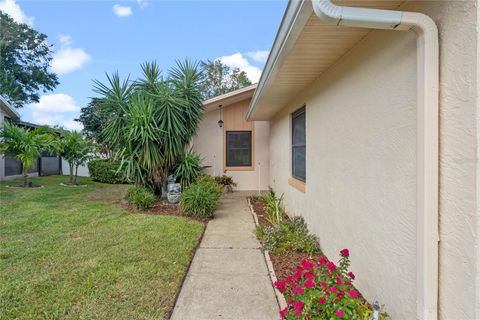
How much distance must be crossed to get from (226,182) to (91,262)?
6.21 meters

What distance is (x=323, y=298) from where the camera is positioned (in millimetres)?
1785

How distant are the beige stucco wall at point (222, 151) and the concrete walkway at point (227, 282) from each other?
496 centimetres

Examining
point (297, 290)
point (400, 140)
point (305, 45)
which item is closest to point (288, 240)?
point (297, 290)

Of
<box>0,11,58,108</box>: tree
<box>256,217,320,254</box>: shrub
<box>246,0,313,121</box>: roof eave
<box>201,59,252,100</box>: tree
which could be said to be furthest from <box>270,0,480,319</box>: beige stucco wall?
<box>0,11,58,108</box>: tree

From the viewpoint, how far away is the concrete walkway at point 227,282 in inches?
97.7

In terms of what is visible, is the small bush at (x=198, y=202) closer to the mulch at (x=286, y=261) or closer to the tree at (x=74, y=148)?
the mulch at (x=286, y=261)

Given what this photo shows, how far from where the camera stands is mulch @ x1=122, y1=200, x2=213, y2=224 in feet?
19.4

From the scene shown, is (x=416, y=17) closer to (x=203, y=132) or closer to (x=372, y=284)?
(x=372, y=284)

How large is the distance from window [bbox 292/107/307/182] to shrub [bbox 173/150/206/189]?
2871 mm

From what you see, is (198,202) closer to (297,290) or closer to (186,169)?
(186,169)

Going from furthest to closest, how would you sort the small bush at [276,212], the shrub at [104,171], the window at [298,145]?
the shrub at [104,171], the window at [298,145], the small bush at [276,212]

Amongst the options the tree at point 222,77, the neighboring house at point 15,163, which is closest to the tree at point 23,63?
the neighboring house at point 15,163

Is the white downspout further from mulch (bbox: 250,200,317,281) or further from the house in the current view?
mulch (bbox: 250,200,317,281)

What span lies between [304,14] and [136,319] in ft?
9.19
